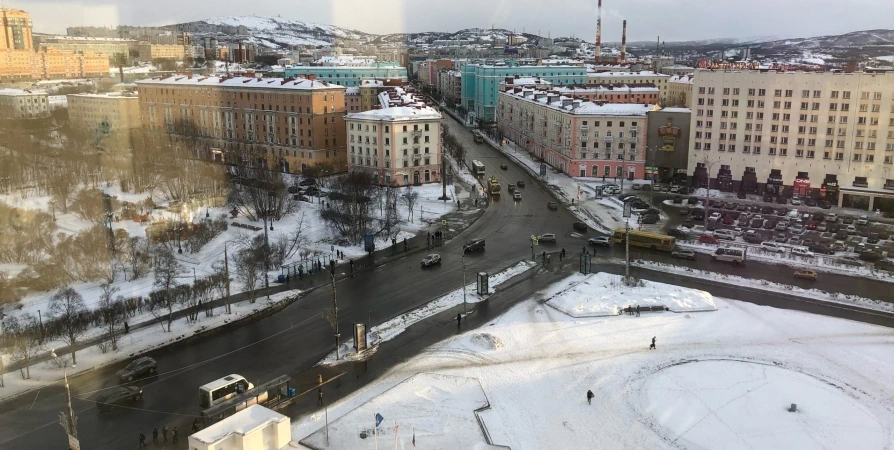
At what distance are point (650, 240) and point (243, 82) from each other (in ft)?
59.4

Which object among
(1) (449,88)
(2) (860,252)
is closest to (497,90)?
(1) (449,88)

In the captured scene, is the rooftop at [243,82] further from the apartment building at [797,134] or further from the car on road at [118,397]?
the car on road at [118,397]

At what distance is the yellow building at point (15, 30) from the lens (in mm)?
12344

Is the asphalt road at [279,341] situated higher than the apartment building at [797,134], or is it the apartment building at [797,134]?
the apartment building at [797,134]

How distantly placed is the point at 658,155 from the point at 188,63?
2104 cm

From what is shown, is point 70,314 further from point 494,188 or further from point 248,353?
point 494,188

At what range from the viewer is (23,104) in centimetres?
2238

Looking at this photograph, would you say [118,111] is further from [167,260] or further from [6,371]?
[6,371]

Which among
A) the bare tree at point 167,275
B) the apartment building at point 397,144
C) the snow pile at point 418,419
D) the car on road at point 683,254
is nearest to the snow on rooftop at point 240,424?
the snow pile at point 418,419

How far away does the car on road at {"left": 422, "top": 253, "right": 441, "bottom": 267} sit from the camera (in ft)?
47.6

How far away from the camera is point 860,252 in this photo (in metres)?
15.2

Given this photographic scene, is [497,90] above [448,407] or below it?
above

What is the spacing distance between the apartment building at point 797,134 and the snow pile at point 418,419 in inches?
540

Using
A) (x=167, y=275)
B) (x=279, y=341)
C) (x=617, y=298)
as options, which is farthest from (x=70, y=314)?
(x=617, y=298)
